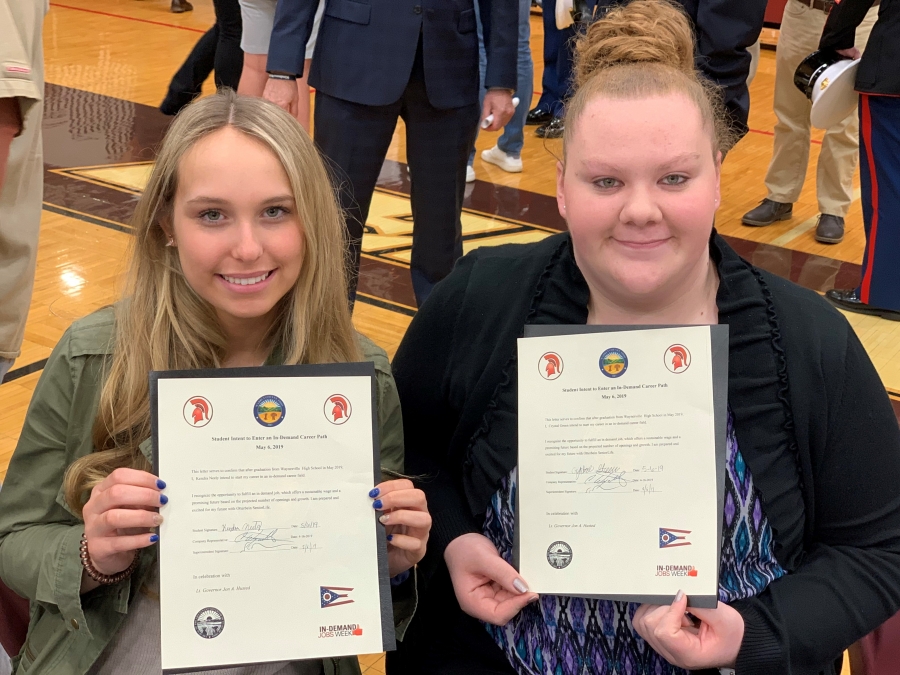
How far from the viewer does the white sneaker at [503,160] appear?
6.16 m

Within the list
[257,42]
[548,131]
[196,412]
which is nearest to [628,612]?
[196,412]

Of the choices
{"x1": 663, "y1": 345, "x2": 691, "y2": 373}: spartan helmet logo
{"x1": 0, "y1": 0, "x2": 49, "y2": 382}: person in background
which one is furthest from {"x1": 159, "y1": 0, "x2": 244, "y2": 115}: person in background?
{"x1": 663, "y1": 345, "x2": 691, "y2": 373}: spartan helmet logo

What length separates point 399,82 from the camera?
3.08m

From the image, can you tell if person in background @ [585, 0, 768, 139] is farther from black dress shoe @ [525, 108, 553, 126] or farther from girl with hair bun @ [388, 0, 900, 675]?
black dress shoe @ [525, 108, 553, 126]

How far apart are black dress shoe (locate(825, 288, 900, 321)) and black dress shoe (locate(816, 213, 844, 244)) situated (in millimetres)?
760

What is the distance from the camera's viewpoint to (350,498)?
132 cm

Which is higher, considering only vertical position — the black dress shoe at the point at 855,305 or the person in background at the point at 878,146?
the person in background at the point at 878,146

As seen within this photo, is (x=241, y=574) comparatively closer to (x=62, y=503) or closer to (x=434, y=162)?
(x=62, y=503)

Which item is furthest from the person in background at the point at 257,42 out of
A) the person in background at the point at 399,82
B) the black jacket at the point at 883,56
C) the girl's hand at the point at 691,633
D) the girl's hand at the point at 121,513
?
the girl's hand at the point at 691,633

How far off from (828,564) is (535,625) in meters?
0.43

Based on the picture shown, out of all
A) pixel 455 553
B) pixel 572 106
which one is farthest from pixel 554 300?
pixel 455 553

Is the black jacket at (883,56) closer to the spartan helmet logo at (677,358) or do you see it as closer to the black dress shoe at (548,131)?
the black dress shoe at (548,131)

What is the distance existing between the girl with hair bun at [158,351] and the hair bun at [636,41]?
1.46 ft

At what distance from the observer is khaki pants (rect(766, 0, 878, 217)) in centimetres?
509
